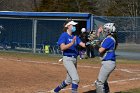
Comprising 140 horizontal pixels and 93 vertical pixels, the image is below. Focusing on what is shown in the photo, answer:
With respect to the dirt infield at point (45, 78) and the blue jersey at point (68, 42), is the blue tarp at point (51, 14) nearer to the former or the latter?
the dirt infield at point (45, 78)

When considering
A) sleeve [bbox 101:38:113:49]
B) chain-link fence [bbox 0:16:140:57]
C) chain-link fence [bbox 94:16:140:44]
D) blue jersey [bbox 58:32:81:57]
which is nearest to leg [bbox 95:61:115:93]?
sleeve [bbox 101:38:113:49]

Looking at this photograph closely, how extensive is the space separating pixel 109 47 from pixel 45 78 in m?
5.67

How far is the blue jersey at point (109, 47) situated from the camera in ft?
32.9

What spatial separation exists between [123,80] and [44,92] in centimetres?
440

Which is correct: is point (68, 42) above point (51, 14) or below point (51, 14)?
above

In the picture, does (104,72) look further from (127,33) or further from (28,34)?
(28,34)

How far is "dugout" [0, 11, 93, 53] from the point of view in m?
28.0

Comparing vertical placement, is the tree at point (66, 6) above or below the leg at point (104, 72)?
below

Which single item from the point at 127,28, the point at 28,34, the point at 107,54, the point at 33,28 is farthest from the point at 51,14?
the point at 107,54

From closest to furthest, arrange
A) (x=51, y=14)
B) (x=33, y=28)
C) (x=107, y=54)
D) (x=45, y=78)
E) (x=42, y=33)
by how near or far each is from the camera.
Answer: (x=107, y=54)
(x=45, y=78)
(x=51, y=14)
(x=33, y=28)
(x=42, y=33)

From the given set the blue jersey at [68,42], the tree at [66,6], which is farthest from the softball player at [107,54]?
the tree at [66,6]

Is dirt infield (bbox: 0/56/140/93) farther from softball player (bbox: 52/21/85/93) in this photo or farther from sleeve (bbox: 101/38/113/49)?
sleeve (bbox: 101/38/113/49)

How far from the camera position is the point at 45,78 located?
15.3 m

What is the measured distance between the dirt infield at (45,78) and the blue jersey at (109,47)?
8.16 ft
